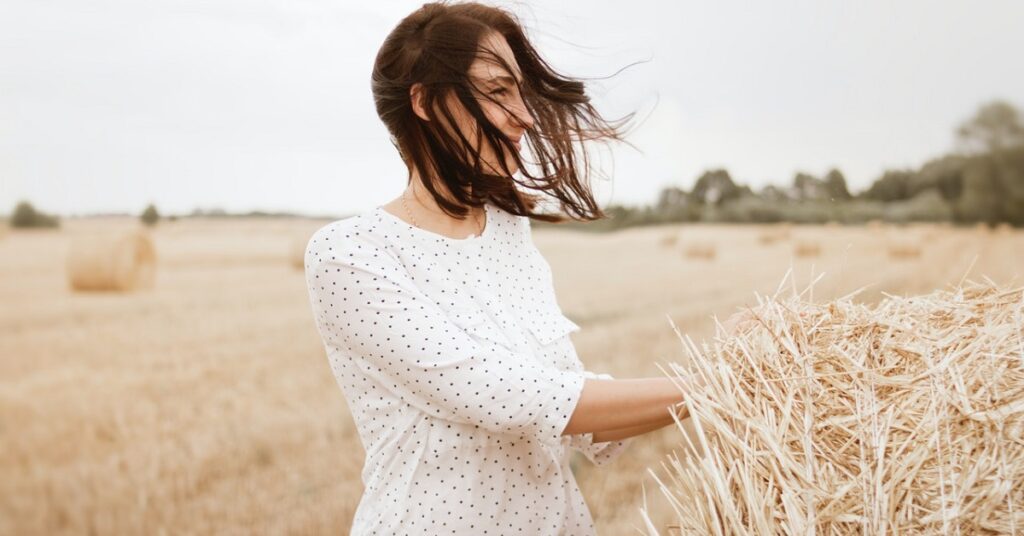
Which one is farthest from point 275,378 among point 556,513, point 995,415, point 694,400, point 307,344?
point 995,415

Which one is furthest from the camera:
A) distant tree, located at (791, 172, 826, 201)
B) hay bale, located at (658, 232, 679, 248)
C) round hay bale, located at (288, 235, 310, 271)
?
hay bale, located at (658, 232, 679, 248)

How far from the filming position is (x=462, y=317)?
4.54 feet

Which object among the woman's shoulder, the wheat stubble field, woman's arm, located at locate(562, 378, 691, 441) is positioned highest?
the woman's shoulder

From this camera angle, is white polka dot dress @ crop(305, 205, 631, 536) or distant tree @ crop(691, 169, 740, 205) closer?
white polka dot dress @ crop(305, 205, 631, 536)

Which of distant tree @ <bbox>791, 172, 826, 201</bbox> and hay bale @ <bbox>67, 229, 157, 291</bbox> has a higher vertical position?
distant tree @ <bbox>791, 172, 826, 201</bbox>

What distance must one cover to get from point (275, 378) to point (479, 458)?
3146mm

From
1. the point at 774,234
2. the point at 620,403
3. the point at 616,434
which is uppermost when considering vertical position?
the point at 620,403

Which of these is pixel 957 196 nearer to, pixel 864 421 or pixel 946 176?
pixel 946 176

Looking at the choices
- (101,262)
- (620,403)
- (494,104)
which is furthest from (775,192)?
(101,262)

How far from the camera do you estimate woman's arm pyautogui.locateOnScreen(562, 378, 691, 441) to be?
126 centimetres

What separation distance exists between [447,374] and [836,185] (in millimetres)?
1018

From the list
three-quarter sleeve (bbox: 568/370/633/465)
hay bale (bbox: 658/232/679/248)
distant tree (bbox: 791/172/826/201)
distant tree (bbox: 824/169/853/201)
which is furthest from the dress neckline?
hay bale (bbox: 658/232/679/248)

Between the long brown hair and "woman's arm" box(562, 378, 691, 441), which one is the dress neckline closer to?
the long brown hair

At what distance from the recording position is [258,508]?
9.73 feet
